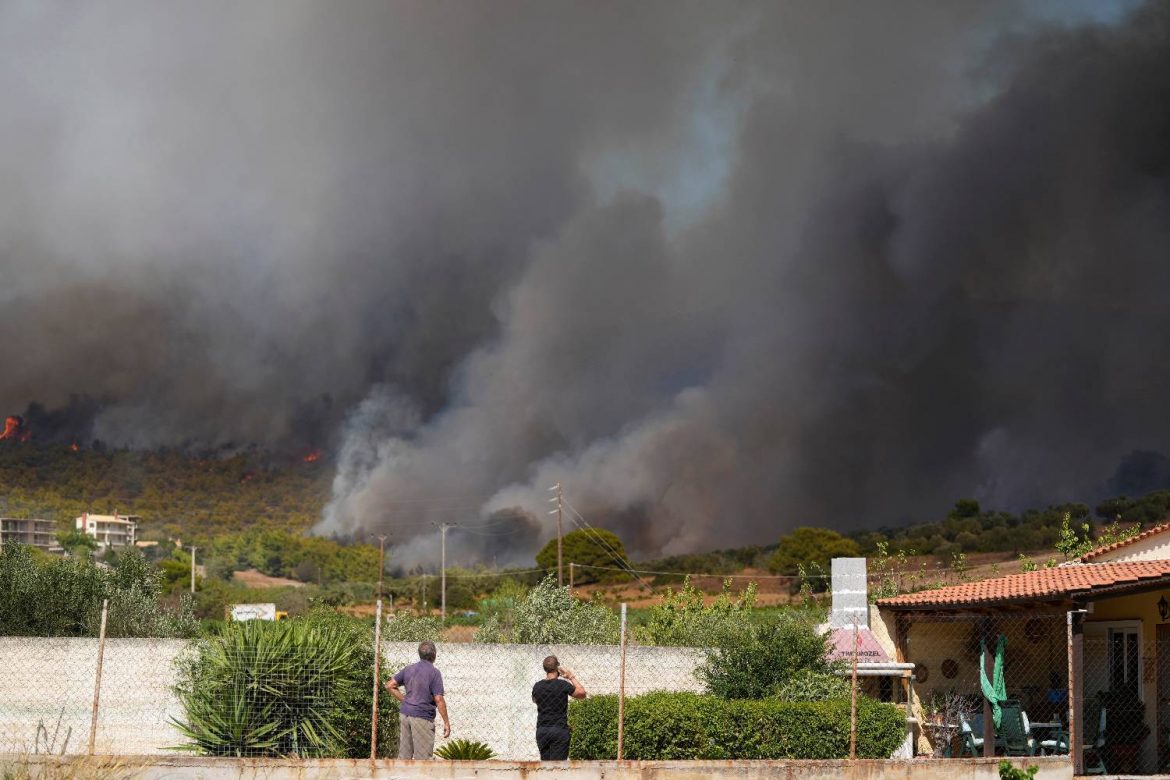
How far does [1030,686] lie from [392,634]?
1332cm

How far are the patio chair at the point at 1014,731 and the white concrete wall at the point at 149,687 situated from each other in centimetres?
588

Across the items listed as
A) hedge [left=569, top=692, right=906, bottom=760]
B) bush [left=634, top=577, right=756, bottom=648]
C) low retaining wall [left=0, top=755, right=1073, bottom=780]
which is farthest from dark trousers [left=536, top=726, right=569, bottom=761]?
bush [left=634, top=577, right=756, bottom=648]

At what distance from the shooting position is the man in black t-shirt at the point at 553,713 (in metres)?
14.1

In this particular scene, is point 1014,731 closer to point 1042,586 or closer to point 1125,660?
point 1042,586

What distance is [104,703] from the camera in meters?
19.0

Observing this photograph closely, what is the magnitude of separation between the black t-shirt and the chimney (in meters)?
8.56

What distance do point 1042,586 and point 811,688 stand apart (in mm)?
3997

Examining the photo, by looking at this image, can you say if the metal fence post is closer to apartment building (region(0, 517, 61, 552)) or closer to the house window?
the house window

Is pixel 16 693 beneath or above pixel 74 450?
beneath

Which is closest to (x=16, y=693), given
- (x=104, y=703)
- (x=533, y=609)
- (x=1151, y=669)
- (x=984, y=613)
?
(x=104, y=703)

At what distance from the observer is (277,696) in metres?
16.2

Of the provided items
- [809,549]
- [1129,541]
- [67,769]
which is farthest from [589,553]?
[67,769]

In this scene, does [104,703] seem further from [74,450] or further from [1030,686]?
[74,450]

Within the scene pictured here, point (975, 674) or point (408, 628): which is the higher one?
point (408, 628)
